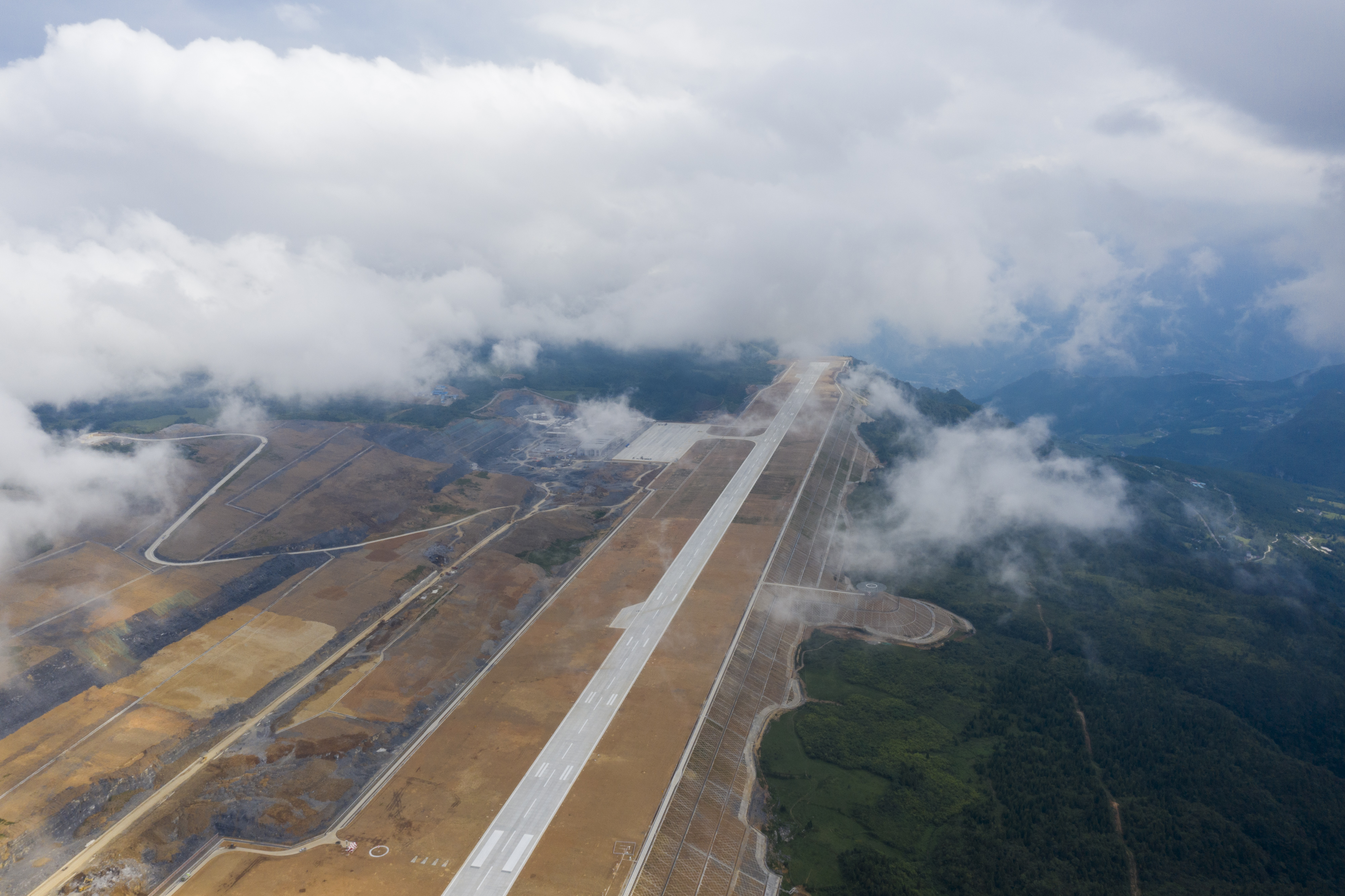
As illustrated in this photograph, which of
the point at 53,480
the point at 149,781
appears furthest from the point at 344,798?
the point at 53,480

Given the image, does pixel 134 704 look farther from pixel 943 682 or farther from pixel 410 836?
pixel 943 682

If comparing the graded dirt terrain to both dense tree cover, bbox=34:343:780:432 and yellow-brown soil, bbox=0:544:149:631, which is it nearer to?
yellow-brown soil, bbox=0:544:149:631

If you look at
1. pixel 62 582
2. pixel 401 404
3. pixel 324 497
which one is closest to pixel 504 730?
pixel 62 582

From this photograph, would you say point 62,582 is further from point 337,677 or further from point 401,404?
point 401,404

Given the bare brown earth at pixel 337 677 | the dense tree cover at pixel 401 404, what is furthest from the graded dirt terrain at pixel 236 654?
the dense tree cover at pixel 401 404

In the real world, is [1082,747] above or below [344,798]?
above

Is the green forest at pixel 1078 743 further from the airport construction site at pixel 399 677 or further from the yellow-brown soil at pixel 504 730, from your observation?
the yellow-brown soil at pixel 504 730
